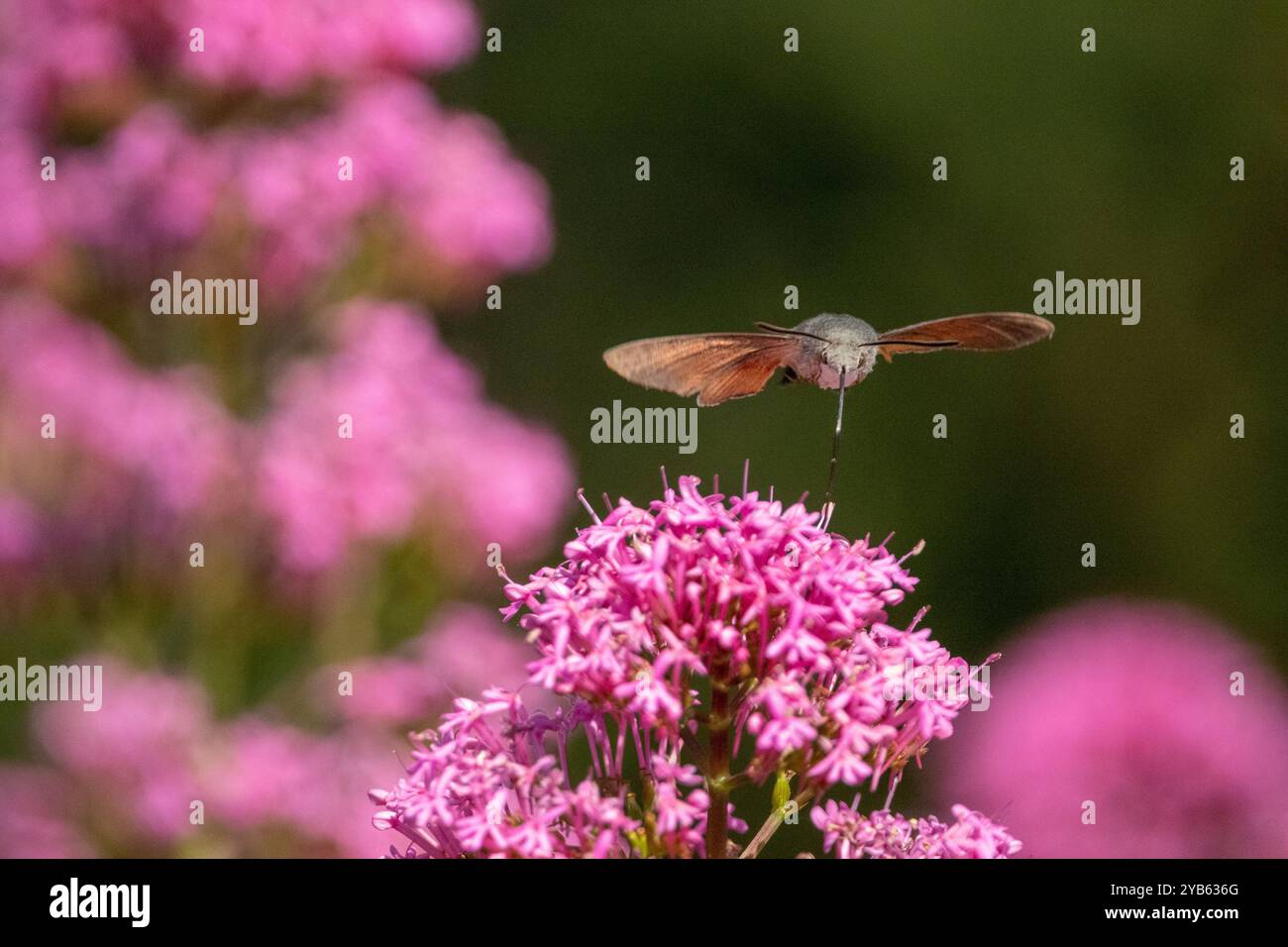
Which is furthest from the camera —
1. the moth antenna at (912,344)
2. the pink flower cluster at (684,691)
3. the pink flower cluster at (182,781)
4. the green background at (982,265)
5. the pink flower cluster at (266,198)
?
the green background at (982,265)

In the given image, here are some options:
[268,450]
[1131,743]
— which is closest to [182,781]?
[268,450]

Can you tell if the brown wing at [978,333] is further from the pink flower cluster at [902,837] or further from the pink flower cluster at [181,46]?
the pink flower cluster at [181,46]

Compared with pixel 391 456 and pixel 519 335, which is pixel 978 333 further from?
pixel 519 335

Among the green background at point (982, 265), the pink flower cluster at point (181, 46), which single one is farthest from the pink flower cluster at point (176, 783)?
the green background at point (982, 265)

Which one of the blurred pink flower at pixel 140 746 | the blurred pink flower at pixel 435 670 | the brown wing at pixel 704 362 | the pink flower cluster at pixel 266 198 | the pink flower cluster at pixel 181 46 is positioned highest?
the pink flower cluster at pixel 181 46

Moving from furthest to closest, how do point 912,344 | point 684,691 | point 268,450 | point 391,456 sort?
point 391,456, point 268,450, point 912,344, point 684,691

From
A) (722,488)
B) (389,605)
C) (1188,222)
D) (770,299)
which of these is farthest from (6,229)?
(1188,222)

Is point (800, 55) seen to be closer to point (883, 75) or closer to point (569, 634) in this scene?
point (883, 75)

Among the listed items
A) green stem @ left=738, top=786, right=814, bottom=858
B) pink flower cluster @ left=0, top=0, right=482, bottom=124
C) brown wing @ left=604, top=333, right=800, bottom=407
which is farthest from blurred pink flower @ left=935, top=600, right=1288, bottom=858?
pink flower cluster @ left=0, top=0, right=482, bottom=124
